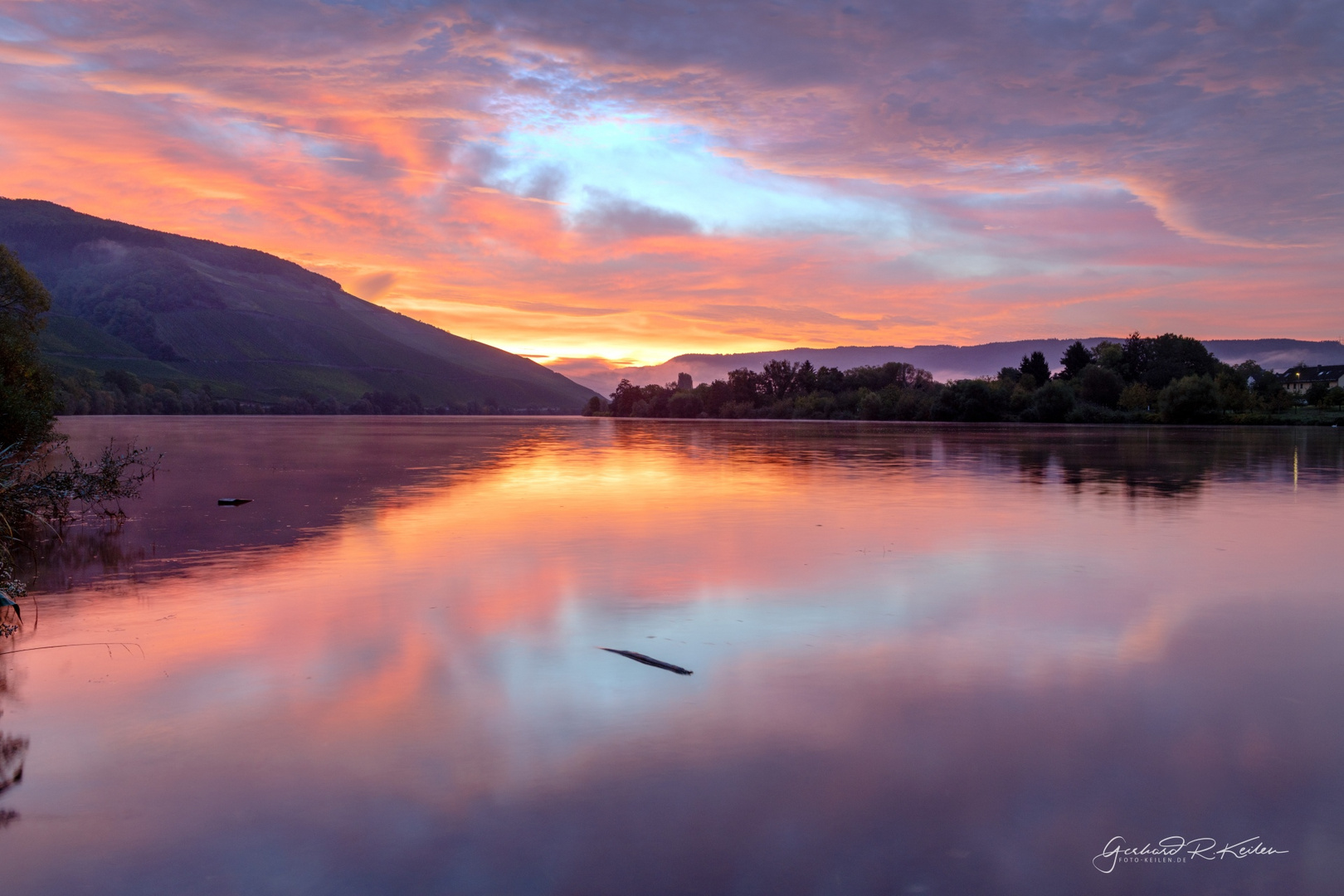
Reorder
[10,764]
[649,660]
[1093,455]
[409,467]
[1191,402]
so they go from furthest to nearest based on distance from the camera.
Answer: [1191,402]
[1093,455]
[409,467]
[649,660]
[10,764]

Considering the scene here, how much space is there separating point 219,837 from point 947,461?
42.1 meters

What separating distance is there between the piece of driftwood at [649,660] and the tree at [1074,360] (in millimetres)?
152920

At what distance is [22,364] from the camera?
979 inches

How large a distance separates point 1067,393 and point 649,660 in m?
129

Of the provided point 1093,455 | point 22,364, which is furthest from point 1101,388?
point 22,364

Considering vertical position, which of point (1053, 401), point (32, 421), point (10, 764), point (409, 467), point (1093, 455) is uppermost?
point (1053, 401)

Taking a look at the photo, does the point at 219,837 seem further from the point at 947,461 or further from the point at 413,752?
the point at 947,461

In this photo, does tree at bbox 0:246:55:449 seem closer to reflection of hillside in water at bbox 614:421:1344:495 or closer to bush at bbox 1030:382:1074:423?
reflection of hillside in water at bbox 614:421:1344:495

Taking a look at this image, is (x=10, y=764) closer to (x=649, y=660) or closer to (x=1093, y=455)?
(x=649, y=660)

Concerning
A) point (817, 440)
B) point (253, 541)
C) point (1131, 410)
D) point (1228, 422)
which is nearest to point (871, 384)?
point (1131, 410)

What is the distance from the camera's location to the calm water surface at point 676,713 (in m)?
5.59

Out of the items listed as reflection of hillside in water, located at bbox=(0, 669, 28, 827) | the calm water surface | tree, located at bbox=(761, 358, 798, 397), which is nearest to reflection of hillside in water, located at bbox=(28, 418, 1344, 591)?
the calm water surface

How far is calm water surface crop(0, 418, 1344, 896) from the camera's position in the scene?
18.3ft

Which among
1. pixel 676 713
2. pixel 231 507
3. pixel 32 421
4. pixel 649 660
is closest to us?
pixel 676 713
